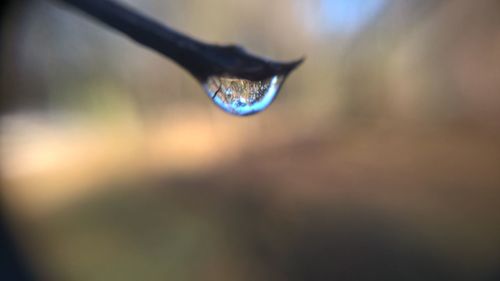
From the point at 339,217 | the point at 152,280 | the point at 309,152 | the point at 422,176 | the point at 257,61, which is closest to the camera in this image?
the point at 257,61

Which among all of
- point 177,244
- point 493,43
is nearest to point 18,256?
point 177,244

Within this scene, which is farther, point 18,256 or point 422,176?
point 422,176

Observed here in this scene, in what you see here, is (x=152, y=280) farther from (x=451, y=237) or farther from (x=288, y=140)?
(x=288, y=140)
